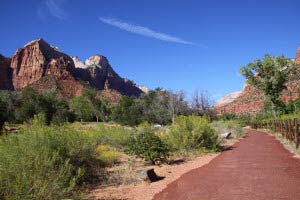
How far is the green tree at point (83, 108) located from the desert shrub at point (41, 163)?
68.6 meters

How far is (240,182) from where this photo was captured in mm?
8922

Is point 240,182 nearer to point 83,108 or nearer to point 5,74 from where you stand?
point 83,108

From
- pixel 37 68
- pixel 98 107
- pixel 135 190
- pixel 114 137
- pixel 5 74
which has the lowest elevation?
pixel 135 190

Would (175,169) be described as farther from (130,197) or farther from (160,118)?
(160,118)

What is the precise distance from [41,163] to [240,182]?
515 cm

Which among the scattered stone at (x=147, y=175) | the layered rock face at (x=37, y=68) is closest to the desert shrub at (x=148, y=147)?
the scattered stone at (x=147, y=175)

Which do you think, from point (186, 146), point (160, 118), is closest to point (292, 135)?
point (186, 146)

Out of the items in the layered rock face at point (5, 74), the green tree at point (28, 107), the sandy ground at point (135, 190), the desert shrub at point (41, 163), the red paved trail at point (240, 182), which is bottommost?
the sandy ground at point (135, 190)

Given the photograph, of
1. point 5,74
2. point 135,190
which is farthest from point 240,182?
point 5,74

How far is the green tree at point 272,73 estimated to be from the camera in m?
47.3

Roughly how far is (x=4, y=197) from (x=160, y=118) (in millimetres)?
60255

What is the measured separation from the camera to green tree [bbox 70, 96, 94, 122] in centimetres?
7975

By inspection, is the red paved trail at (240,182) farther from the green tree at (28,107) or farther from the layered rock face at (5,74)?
the layered rock face at (5,74)

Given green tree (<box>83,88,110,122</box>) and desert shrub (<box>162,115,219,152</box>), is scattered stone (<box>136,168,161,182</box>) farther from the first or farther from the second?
green tree (<box>83,88,110,122</box>)
